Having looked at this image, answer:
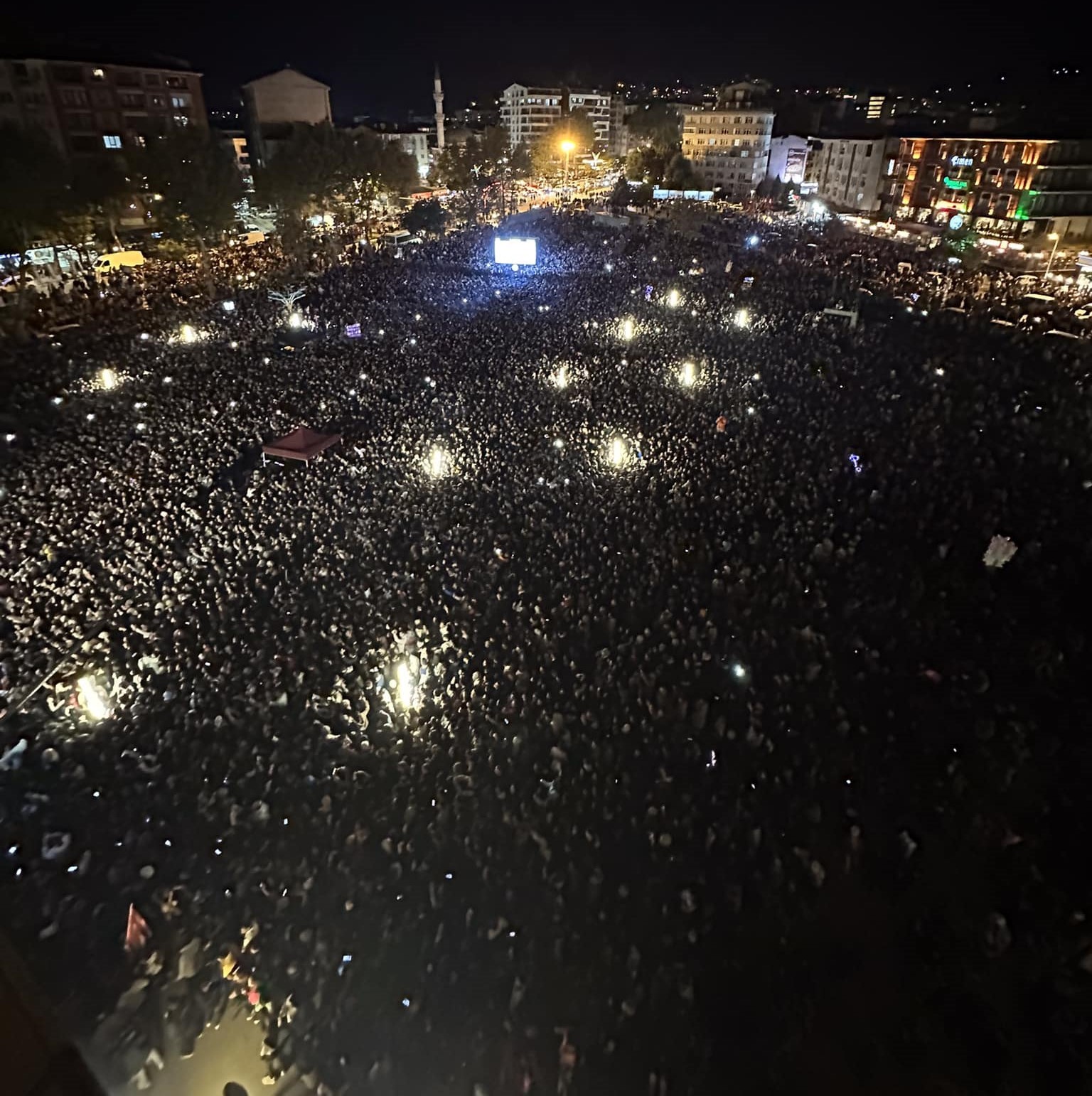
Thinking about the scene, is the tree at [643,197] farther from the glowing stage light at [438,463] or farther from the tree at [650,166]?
the glowing stage light at [438,463]

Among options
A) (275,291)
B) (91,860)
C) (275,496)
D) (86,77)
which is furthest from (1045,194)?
(86,77)

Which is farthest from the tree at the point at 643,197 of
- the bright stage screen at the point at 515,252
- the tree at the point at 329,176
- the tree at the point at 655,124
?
the bright stage screen at the point at 515,252

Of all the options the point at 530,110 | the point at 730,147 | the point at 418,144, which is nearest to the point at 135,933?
the point at 730,147

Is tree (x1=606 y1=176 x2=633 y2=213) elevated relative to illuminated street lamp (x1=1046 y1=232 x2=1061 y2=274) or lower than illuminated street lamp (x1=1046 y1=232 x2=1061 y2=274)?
elevated

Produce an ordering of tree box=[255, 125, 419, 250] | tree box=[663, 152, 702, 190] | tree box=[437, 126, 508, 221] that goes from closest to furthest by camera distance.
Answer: tree box=[255, 125, 419, 250], tree box=[437, 126, 508, 221], tree box=[663, 152, 702, 190]

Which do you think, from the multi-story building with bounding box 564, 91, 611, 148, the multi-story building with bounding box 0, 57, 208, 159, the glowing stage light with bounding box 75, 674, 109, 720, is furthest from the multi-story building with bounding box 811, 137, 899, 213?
the glowing stage light with bounding box 75, 674, 109, 720

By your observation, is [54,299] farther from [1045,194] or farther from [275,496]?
[1045,194]

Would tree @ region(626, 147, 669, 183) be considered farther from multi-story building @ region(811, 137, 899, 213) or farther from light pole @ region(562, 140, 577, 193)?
multi-story building @ region(811, 137, 899, 213)
